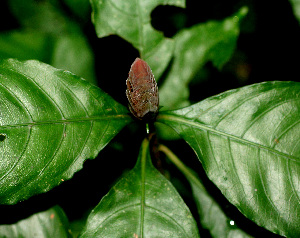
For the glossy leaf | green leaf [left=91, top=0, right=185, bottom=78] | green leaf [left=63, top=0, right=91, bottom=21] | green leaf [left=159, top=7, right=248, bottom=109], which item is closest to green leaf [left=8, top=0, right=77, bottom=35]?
the glossy leaf

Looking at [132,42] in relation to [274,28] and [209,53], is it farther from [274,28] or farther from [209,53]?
[274,28]

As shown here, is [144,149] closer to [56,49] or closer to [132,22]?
[132,22]

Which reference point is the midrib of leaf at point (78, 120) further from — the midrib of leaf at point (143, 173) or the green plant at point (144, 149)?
the midrib of leaf at point (143, 173)

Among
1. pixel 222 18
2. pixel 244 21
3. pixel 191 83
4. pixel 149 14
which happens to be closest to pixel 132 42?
pixel 149 14

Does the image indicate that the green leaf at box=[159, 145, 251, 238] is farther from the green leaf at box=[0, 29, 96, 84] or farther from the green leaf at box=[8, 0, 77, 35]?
the green leaf at box=[8, 0, 77, 35]

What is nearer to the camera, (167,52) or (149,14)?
(149,14)

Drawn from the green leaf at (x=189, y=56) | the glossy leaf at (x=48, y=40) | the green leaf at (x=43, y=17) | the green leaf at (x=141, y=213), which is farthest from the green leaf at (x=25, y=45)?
the green leaf at (x=141, y=213)
